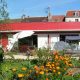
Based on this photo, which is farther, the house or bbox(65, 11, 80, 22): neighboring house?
bbox(65, 11, 80, 22): neighboring house

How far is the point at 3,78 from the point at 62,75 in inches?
65.9

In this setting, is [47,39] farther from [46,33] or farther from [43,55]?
[43,55]

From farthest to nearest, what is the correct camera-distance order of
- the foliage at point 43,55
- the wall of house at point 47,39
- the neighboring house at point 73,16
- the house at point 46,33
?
the neighboring house at point 73,16 → the wall of house at point 47,39 → the house at point 46,33 → the foliage at point 43,55

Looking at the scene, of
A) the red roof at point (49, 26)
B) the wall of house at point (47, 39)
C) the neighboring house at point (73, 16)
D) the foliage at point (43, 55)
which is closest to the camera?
the foliage at point (43, 55)

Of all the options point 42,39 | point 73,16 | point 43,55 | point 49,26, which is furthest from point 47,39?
point 73,16

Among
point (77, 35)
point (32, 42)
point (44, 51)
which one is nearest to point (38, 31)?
point (32, 42)

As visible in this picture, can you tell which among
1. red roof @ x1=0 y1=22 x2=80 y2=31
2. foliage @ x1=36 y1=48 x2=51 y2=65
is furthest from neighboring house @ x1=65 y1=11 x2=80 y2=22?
foliage @ x1=36 y1=48 x2=51 y2=65

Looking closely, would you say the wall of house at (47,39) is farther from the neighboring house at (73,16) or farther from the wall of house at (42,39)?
the neighboring house at (73,16)

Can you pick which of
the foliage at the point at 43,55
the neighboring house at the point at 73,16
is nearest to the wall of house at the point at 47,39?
the foliage at the point at 43,55

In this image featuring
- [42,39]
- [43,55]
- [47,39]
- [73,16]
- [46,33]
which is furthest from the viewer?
[73,16]

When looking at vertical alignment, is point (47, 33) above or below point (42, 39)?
above

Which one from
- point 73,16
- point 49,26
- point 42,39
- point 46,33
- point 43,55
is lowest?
point 42,39

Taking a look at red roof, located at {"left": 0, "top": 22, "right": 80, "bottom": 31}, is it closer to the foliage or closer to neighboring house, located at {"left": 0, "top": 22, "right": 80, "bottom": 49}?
neighboring house, located at {"left": 0, "top": 22, "right": 80, "bottom": 49}

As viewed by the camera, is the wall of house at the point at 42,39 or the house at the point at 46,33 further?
the wall of house at the point at 42,39
